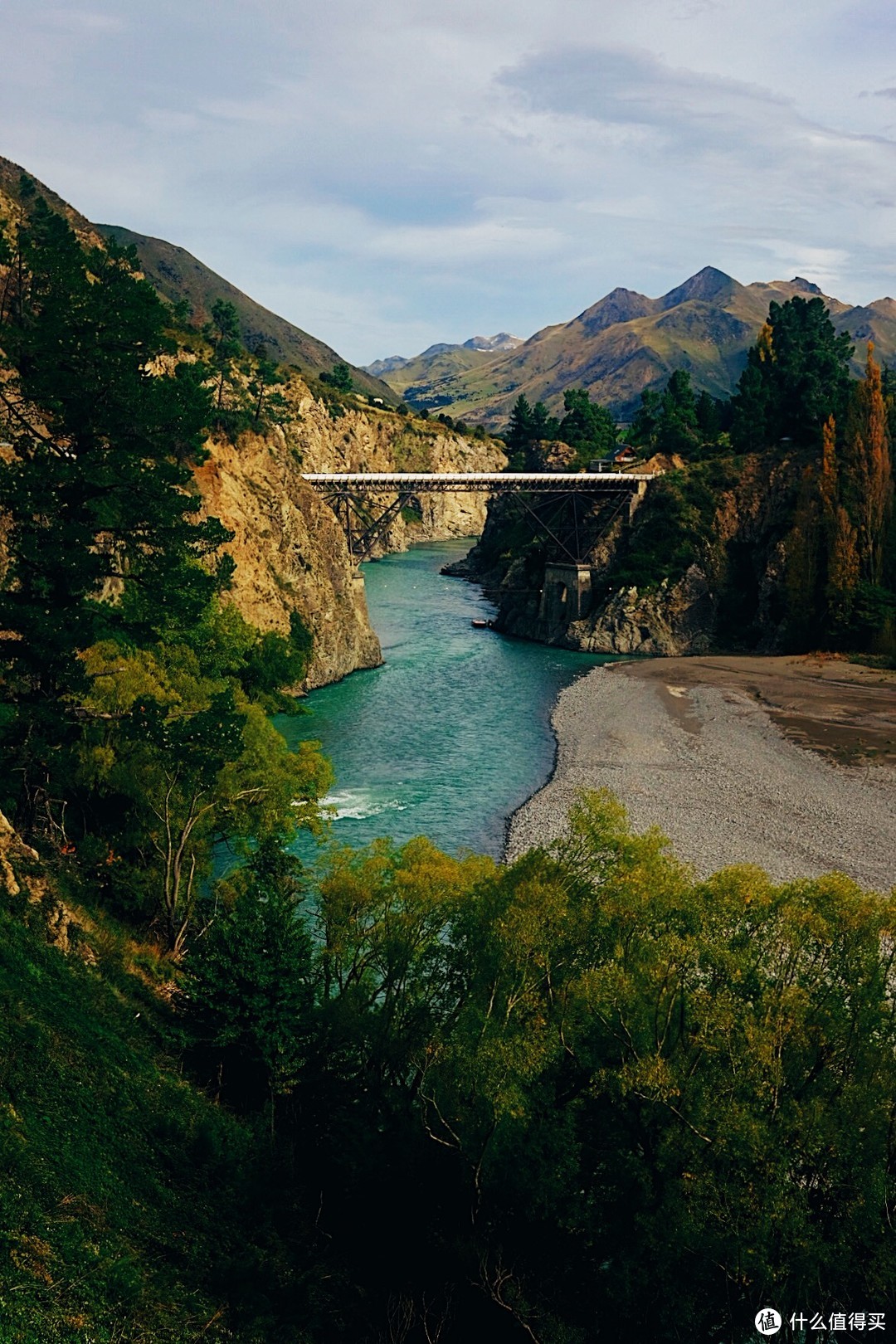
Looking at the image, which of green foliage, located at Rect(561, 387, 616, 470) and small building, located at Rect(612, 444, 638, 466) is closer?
small building, located at Rect(612, 444, 638, 466)

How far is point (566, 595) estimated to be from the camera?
342 feet

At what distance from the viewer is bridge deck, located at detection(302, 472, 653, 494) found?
3981 inches

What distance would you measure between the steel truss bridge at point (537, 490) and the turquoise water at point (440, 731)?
12237mm

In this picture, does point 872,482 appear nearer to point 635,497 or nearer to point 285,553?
point 635,497

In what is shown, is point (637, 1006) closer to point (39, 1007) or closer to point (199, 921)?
point (39, 1007)

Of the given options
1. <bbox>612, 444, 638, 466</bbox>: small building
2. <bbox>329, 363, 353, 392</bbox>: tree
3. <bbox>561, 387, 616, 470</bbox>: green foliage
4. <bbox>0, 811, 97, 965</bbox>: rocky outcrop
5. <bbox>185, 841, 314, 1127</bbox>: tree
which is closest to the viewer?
<bbox>0, 811, 97, 965</bbox>: rocky outcrop

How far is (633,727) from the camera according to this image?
217 ft

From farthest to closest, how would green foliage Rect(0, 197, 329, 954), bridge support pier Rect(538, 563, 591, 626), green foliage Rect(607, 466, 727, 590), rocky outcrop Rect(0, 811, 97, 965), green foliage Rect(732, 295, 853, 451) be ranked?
1. bridge support pier Rect(538, 563, 591, 626)
2. green foliage Rect(607, 466, 727, 590)
3. green foliage Rect(732, 295, 853, 451)
4. green foliage Rect(0, 197, 329, 954)
5. rocky outcrop Rect(0, 811, 97, 965)

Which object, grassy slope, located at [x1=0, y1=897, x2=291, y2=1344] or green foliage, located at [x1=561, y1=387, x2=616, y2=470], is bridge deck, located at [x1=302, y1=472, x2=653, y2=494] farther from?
grassy slope, located at [x1=0, y1=897, x2=291, y2=1344]

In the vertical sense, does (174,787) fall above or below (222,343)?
below

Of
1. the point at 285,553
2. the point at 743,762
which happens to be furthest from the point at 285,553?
the point at 743,762

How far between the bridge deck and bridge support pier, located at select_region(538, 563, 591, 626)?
9.33 meters

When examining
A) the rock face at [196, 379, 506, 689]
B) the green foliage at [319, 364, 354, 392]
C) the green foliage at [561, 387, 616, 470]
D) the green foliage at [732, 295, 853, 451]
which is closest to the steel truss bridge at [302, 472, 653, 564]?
the green foliage at [732, 295, 853, 451]

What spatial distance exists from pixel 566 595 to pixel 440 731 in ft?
142
